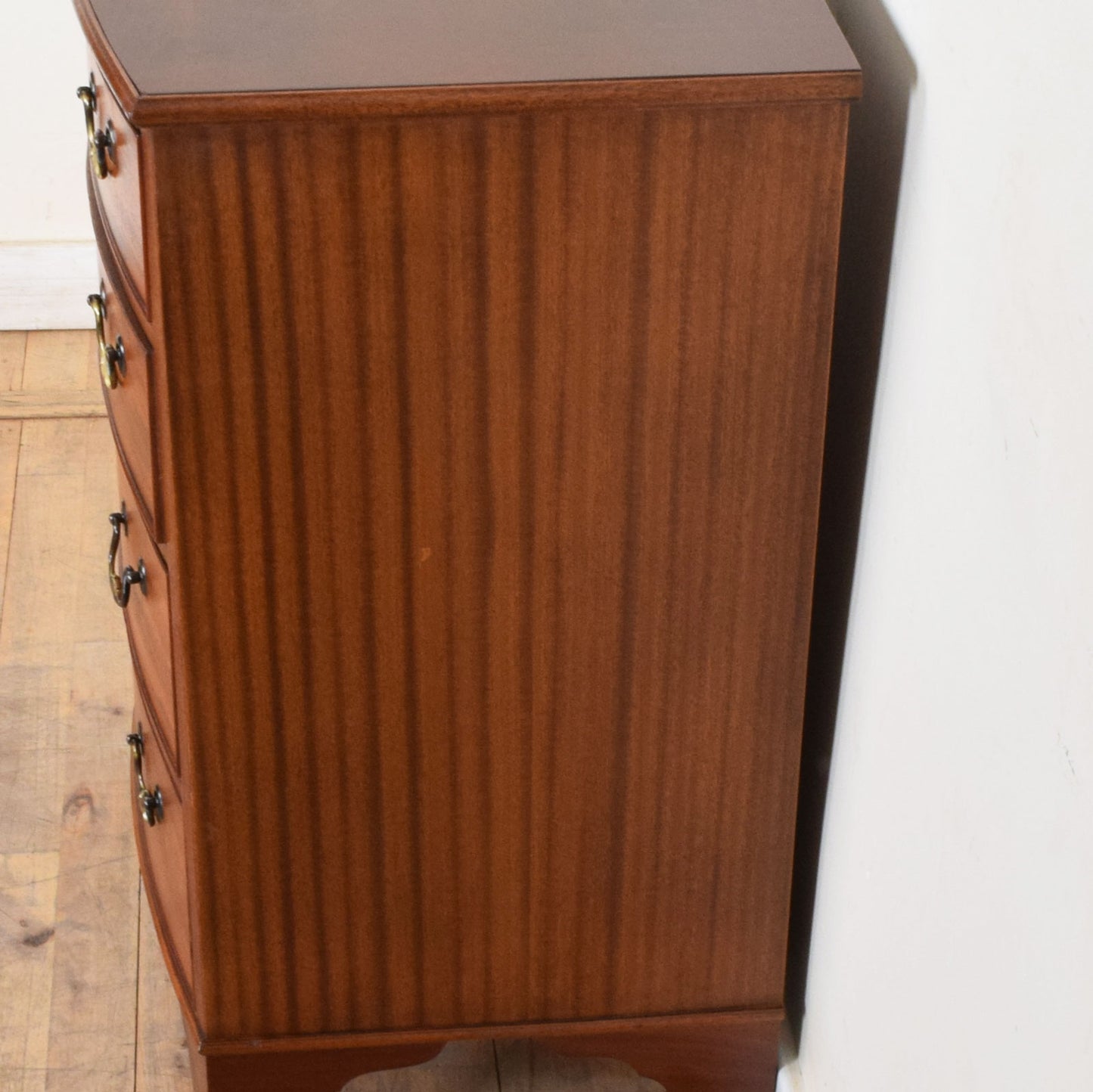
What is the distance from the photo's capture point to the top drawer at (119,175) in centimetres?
93

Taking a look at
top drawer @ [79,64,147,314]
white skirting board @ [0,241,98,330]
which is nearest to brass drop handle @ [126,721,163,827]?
top drawer @ [79,64,147,314]

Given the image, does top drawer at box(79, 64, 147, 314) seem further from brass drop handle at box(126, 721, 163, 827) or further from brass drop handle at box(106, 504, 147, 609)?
brass drop handle at box(126, 721, 163, 827)

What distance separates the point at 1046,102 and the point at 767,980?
0.74 metres

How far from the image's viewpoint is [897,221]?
93 cm

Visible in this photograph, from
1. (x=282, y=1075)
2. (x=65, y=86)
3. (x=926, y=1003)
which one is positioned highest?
(x=65, y=86)

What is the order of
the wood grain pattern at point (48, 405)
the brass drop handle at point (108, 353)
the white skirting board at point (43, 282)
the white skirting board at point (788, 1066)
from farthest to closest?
1. the white skirting board at point (43, 282)
2. the wood grain pattern at point (48, 405)
3. the white skirting board at point (788, 1066)
4. the brass drop handle at point (108, 353)

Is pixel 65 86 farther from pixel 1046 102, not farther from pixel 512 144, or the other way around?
pixel 1046 102

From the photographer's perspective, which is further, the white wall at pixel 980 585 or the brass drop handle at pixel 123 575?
the brass drop handle at pixel 123 575

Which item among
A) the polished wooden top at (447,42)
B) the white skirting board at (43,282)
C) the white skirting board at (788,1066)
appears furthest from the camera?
the white skirting board at (43,282)

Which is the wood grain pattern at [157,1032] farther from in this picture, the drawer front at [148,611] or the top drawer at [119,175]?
the top drawer at [119,175]

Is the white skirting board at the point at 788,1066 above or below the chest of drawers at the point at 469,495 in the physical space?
below

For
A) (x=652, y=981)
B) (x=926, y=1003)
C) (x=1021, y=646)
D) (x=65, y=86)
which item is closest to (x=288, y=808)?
Answer: (x=652, y=981)

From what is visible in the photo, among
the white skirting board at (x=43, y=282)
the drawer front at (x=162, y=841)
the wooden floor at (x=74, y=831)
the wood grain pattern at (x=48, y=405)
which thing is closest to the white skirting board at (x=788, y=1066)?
the wooden floor at (x=74, y=831)

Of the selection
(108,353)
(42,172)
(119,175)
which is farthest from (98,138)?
(42,172)
